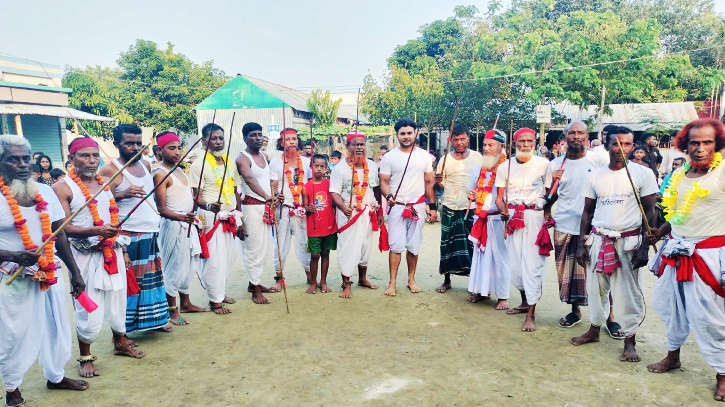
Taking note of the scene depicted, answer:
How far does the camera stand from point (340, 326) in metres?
5.03

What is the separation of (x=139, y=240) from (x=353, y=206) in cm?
265

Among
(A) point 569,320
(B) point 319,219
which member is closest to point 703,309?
(A) point 569,320

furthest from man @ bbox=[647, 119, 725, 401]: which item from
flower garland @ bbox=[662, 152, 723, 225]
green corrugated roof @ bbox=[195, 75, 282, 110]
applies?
green corrugated roof @ bbox=[195, 75, 282, 110]

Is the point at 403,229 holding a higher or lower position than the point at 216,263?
higher

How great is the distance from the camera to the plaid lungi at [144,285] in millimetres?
4527

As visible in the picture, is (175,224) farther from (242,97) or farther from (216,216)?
(242,97)

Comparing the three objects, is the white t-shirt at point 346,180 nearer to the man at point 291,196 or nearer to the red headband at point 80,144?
the man at point 291,196

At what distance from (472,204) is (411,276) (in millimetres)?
1249

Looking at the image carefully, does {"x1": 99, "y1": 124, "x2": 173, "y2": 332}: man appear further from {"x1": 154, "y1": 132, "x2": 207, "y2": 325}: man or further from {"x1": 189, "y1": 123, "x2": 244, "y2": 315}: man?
{"x1": 189, "y1": 123, "x2": 244, "y2": 315}: man

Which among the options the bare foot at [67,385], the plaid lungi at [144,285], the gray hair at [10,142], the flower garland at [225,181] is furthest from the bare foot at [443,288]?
the gray hair at [10,142]

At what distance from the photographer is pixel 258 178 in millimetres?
5891

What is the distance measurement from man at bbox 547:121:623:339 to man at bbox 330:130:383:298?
89.1 inches

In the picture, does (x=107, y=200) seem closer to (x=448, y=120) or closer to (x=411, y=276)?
(x=411, y=276)

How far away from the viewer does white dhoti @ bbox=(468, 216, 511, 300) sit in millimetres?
5621
